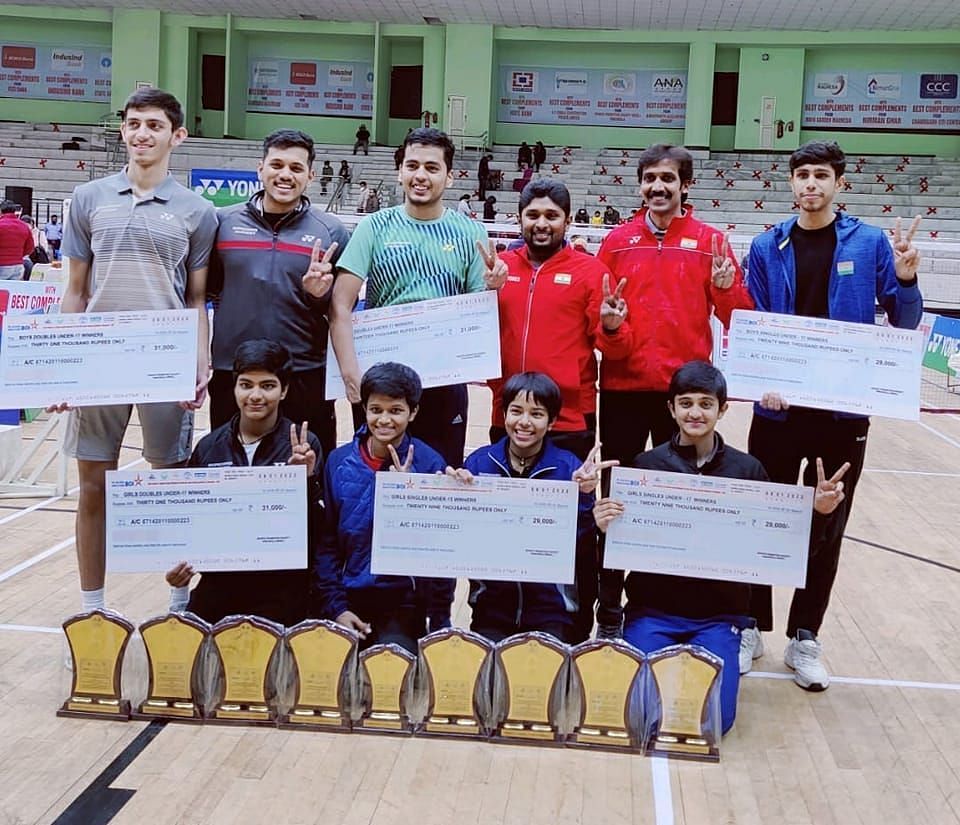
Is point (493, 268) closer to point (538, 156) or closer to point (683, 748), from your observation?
point (683, 748)

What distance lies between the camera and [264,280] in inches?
131

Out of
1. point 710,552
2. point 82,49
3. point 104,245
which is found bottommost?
point 710,552

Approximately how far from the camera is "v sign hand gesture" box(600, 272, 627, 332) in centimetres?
327

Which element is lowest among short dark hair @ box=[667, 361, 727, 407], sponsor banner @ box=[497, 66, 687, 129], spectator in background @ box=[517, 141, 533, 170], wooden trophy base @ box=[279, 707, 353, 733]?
wooden trophy base @ box=[279, 707, 353, 733]

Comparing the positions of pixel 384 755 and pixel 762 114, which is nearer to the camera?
pixel 384 755

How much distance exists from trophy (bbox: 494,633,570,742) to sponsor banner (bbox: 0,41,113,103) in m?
28.1

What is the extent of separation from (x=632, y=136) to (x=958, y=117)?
775 centimetres

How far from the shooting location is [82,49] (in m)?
27.6

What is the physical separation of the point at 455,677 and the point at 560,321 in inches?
46.1

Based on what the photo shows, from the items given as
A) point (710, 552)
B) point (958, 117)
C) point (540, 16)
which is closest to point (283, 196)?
point (710, 552)

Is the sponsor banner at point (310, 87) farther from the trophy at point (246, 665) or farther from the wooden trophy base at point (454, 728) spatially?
the wooden trophy base at point (454, 728)

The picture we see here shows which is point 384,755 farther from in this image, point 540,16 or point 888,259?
point 540,16

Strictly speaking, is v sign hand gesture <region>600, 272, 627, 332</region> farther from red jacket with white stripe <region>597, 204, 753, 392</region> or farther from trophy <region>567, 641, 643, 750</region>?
trophy <region>567, 641, 643, 750</region>

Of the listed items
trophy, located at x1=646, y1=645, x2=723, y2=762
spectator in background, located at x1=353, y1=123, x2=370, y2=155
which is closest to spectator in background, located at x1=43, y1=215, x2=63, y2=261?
spectator in background, located at x1=353, y1=123, x2=370, y2=155
